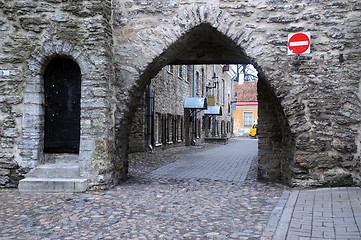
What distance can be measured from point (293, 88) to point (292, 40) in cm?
80

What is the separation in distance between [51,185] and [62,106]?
53.3 inches

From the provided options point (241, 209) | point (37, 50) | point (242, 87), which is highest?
point (242, 87)

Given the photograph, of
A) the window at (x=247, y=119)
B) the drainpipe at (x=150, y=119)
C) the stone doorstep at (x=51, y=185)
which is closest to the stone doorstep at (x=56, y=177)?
the stone doorstep at (x=51, y=185)

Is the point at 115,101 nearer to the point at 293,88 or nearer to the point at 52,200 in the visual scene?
the point at 52,200

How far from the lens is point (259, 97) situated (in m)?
7.93

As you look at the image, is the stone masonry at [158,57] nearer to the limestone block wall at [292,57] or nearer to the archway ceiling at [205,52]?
the limestone block wall at [292,57]

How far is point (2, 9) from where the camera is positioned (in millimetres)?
6559

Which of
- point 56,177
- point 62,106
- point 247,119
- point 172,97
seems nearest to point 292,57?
point 62,106

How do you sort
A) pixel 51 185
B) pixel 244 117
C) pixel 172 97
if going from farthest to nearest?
pixel 244 117 → pixel 172 97 → pixel 51 185

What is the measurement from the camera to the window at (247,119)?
4575cm

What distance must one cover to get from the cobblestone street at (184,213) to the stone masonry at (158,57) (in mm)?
624

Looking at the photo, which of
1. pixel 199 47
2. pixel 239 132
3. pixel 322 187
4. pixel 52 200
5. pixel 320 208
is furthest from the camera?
pixel 239 132

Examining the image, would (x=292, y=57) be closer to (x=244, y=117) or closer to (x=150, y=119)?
(x=150, y=119)

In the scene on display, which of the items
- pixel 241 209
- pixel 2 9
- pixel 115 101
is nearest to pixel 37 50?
pixel 2 9
